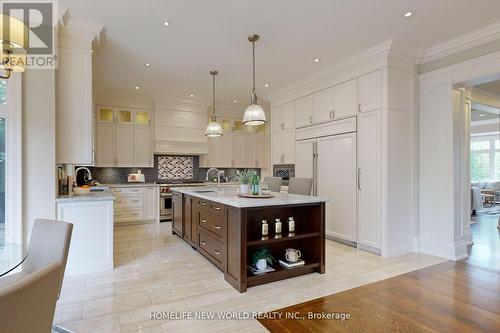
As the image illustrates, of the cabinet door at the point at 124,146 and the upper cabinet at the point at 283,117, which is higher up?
the upper cabinet at the point at 283,117

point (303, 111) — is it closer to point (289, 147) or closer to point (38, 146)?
point (289, 147)

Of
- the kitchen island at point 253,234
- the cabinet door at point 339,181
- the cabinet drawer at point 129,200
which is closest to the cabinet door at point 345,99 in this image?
the cabinet door at point 339,181

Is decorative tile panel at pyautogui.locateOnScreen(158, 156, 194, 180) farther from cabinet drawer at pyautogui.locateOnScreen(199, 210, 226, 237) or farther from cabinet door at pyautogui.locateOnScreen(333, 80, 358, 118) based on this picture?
cabinet door at pyautogui.locateOnScreen(333, 80, 358, 118)

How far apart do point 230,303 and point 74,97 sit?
112 inches

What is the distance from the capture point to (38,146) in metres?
2.93

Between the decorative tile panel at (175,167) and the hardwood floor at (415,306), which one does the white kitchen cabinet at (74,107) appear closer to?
the hardwood floor at (415,306)

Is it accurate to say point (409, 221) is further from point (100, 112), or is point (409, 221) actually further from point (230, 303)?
point (100, 112)

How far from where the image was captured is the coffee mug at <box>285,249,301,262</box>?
3.04 meters

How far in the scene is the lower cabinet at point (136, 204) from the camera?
18.7 feet

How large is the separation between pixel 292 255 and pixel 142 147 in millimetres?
4516

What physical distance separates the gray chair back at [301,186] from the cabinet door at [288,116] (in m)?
1.68

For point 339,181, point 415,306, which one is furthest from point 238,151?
point 415,306

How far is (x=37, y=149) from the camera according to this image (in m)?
2.93

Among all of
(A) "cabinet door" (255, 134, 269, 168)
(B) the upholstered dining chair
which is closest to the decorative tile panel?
(A) "cabinet door" (255, 134, 269, 168)
